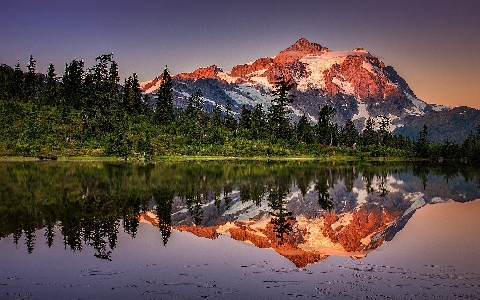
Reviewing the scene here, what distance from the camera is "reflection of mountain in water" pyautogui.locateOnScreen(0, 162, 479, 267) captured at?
82.9ft

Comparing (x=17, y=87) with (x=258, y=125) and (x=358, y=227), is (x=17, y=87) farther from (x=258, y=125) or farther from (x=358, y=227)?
(x=358, y=227)

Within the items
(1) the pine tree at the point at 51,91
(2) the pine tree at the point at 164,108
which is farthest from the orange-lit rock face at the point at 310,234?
(1) the pine tree at the point at 51,91

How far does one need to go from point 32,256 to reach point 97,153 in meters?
84.5

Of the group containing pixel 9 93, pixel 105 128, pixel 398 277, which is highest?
pixel 9 93

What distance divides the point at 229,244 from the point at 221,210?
11.1 metres

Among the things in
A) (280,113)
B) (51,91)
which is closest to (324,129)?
(280,113)

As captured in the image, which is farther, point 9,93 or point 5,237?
point 9,93

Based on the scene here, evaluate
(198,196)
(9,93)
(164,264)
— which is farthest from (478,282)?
(9,93)

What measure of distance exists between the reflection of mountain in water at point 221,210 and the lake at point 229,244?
0.13 m

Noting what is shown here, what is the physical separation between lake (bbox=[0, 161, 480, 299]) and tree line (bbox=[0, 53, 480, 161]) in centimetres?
5898

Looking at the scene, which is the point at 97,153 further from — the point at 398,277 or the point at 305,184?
the point at 398,277

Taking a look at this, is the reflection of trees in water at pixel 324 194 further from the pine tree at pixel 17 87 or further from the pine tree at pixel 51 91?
the pine tree at pixel 17 87

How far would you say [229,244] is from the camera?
81.5 ft

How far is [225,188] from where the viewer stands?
164 feet
